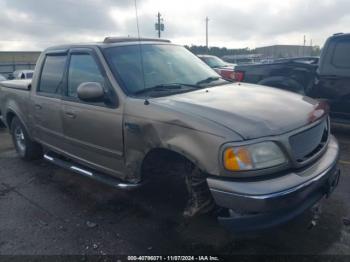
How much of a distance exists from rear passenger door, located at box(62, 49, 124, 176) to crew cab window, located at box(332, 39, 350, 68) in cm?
439

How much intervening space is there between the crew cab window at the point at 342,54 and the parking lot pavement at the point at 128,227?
7.42 feet

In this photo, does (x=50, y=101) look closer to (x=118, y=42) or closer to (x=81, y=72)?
(x=81, y=72)

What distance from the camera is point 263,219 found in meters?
2.48

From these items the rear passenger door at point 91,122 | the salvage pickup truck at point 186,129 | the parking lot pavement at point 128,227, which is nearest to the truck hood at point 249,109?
the salvage pickup truck at point 186,129

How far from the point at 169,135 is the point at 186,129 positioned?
0.66ft

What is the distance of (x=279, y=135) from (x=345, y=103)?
13.5 feet

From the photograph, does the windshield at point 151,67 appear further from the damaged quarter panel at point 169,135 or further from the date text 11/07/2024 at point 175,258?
the date text 11/07/2024 at point 175,258

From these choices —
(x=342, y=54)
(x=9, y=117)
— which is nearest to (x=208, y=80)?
(x=342, y=54)

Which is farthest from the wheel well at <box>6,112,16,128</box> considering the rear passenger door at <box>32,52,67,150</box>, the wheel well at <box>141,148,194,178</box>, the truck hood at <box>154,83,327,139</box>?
the truck hood at <box>154,83,327,139</box>

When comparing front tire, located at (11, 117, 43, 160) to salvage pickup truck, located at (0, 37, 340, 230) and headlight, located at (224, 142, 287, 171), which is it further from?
headlight, located at (224, 142, 287, 171)

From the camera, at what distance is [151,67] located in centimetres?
375

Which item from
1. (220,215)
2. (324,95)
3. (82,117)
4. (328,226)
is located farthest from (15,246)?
(324,95)

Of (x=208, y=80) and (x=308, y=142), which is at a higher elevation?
(x=208, y=80)

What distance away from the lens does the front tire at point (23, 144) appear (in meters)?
5.63
